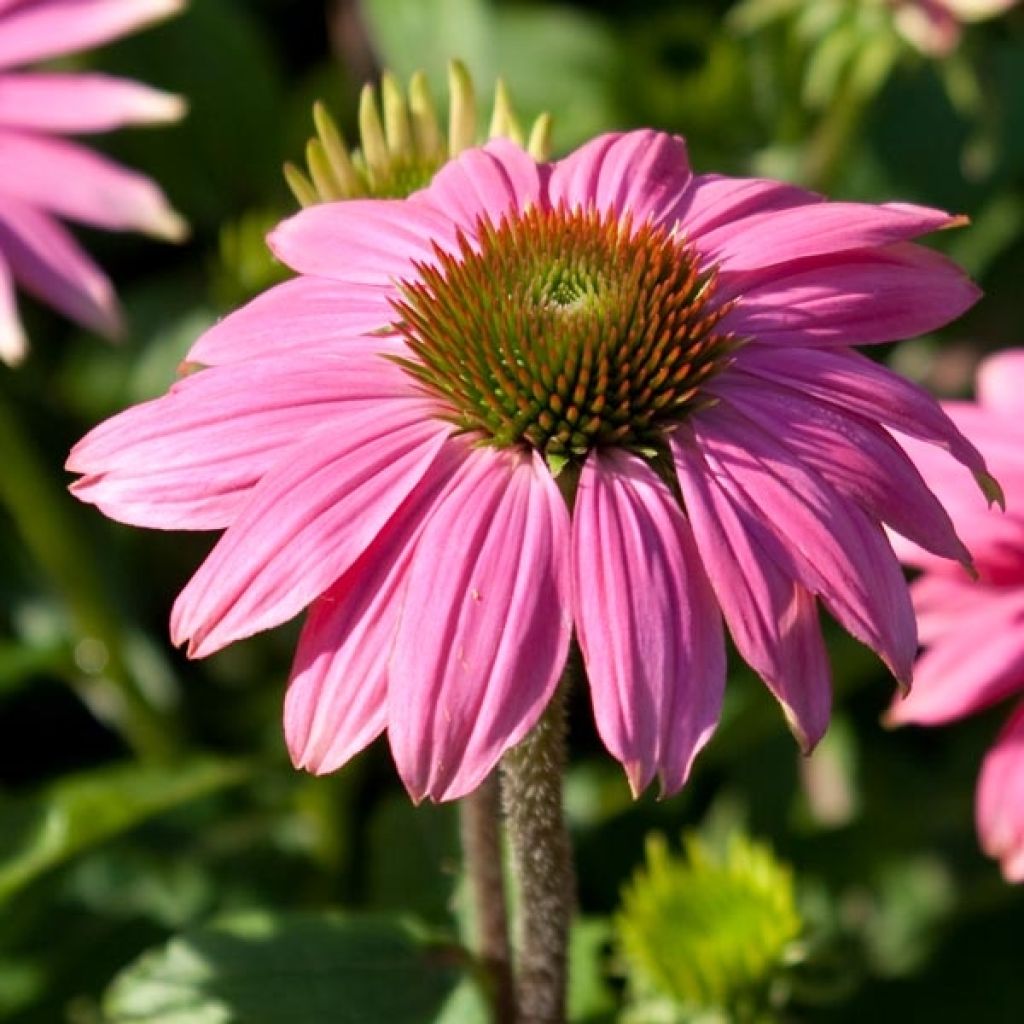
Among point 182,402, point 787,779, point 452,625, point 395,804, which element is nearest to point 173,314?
point 395,804

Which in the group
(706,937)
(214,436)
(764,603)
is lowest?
(706,937)

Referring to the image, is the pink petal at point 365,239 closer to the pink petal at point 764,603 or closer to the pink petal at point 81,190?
the pink petal at point 764,603

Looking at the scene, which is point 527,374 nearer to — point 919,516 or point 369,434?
point 369,434

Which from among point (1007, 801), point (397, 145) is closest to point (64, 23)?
point (397, 145)

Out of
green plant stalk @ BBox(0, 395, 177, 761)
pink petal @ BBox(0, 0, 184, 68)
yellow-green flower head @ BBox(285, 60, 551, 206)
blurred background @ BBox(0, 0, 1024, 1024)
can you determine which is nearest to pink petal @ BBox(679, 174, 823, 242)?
yellow-green flower head @ BBox(285, 60, 551, 206)

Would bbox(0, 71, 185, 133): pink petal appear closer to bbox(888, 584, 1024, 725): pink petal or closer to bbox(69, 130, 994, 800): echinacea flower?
bbox(69, 130, 994, 800): echinacea flower

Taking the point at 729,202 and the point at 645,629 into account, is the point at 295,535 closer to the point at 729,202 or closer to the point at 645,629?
the point at 645,629
